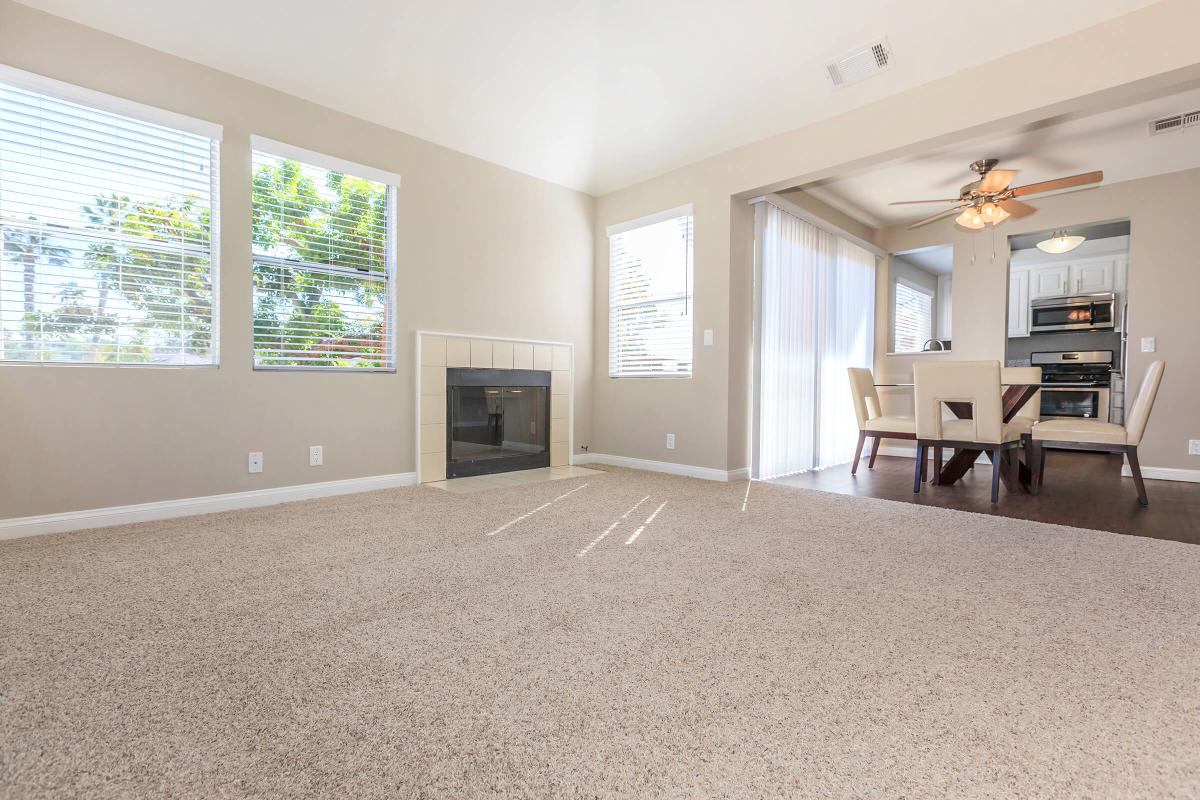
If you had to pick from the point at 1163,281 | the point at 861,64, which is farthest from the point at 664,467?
the point at 1163,281

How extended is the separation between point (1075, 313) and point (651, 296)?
557 centimetres

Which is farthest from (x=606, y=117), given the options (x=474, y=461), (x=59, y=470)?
(x=59, y=470)

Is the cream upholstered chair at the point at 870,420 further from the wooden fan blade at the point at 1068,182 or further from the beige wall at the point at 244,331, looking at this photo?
→ the beige wall at the point at 244,331

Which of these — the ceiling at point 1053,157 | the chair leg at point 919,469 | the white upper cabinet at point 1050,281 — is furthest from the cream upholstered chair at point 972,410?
the white upper cabinet at point 1050,281

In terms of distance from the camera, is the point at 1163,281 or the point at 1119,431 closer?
the point at 1119,431

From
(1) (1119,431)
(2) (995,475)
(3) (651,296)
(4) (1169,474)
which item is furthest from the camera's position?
Result: (3) (651,296)

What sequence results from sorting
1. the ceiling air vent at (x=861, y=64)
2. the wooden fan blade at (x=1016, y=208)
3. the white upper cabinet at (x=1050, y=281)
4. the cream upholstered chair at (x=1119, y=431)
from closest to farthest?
1. the ceiling air vent at (x=861, y=64)
2. the cream upholstered chair at (x=1119, y=431)
3. the wooden fan blade at (x=1016, y=208)
4. the white upper cabinet at (x=1050, y=281)

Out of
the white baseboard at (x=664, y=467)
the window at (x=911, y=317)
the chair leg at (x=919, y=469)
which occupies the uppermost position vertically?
the window at (x=911, y=317)

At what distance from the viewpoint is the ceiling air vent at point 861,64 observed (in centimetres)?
303

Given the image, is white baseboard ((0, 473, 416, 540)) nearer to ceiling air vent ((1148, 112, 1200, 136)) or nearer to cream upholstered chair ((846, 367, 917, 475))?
cream upholstered chair ((846, 367, 917, 475))

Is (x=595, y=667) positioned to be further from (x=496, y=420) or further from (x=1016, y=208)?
(x=1016, y=208)

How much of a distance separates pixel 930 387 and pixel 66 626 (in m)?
4.37

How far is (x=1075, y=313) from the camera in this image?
6.49 metres

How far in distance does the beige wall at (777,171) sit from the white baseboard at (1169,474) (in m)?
0.07
